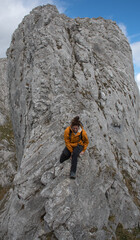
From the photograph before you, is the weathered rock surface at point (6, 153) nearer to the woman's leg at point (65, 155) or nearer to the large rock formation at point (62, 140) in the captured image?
the large rock formation at point (62, 140)

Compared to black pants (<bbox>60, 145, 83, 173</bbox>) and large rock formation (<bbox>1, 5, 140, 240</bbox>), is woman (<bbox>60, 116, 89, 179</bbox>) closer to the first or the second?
black pants (<bbox>60, 145, 83, 173</bbox>)

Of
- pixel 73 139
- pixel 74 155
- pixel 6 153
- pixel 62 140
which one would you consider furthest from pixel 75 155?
pixel 6 153

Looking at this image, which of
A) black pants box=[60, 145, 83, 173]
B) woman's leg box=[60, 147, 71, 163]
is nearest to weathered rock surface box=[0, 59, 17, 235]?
woman's leg box=[60, 147, 71, 163]

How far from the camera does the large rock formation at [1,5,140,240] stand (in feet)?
29.7

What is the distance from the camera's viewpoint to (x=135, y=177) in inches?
595

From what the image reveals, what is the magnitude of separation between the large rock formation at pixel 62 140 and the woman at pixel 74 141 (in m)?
0.96

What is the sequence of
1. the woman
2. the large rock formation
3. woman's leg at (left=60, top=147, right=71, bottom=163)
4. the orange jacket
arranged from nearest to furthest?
the woman < the orange jacket < the large rock formation < woman's leg at (left=60, top=147, right=71, bottom=163)

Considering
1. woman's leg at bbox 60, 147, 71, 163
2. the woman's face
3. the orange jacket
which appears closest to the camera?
the woman's face

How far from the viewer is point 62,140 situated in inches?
441

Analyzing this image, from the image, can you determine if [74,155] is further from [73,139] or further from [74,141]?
[73,139]

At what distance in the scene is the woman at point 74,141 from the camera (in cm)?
871

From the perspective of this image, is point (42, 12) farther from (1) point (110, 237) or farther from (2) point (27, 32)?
(1) point (110, 237)

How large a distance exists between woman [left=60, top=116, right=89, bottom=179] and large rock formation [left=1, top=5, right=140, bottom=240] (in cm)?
96

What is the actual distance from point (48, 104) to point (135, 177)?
11.6 metres
